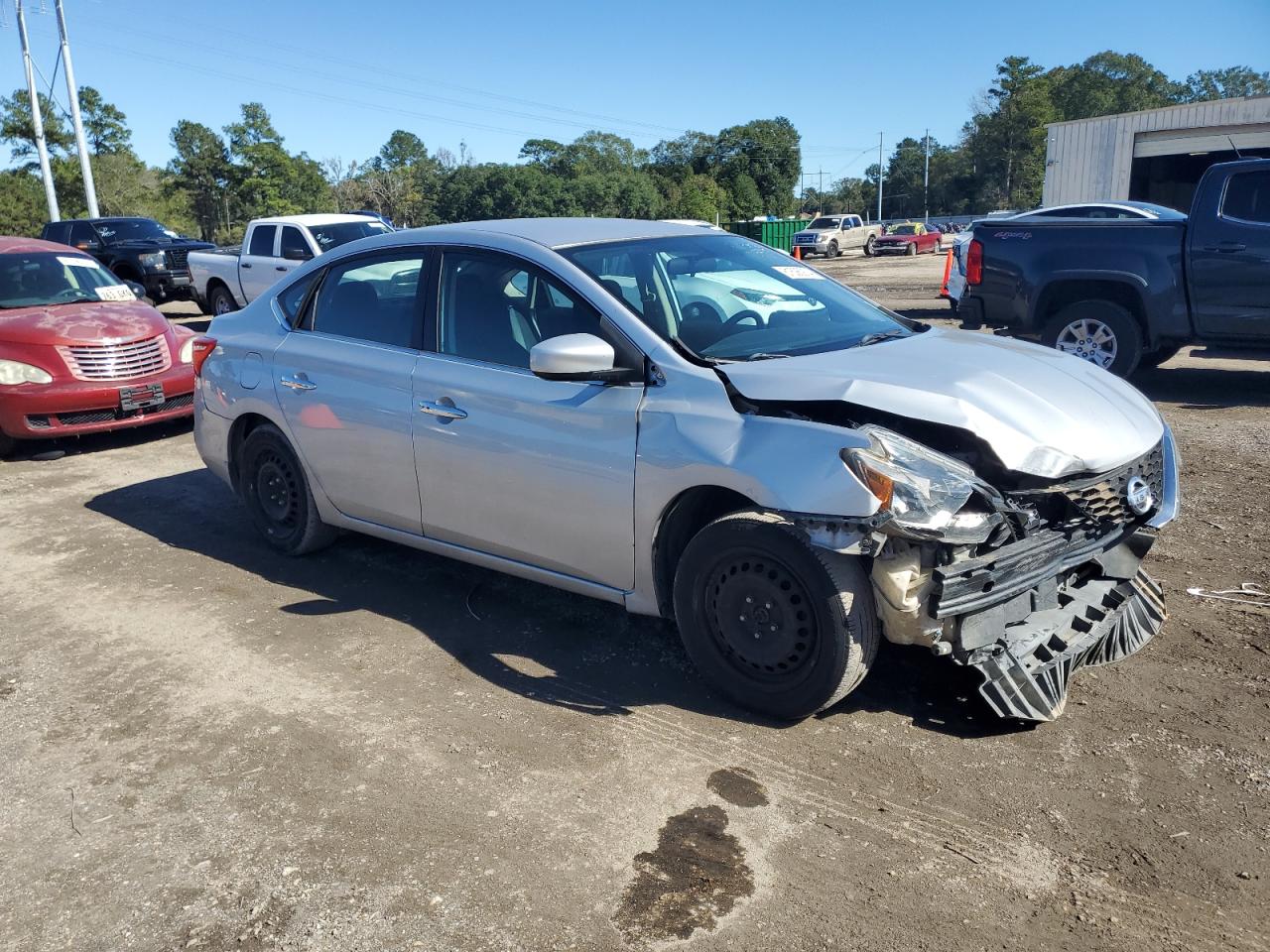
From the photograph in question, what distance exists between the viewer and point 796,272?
16.2ft

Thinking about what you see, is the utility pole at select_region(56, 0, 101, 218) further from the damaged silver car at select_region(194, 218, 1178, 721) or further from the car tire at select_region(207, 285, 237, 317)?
the damaged silver car at select_region(194, 218, 1178, 721)

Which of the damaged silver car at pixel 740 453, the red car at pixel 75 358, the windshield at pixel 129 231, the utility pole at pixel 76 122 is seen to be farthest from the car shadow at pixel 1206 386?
the utility pole at pixel 76 122

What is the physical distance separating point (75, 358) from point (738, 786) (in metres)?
7.21

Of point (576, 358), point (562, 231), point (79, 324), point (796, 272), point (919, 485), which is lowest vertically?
point (919, 485)

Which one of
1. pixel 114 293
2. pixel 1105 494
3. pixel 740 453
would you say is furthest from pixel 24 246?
pixel 1105 494

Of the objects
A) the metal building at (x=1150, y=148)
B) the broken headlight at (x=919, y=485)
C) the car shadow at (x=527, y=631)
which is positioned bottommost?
the car shadow at (x=527, y=631)

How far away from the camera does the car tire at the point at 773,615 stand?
11.4ft

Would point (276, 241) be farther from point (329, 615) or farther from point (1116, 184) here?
point (1116, 184)

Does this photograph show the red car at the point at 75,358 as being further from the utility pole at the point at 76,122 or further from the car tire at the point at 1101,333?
the utility pole at the point at 76,122

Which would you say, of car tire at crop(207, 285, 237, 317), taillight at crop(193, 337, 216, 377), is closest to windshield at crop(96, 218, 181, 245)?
car tire at crop(207, 285, 237, 317)

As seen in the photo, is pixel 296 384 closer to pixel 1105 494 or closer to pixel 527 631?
pixel 527 631

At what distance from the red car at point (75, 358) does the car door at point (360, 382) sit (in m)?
2.75

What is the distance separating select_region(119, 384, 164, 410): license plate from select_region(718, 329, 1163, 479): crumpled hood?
6463 mm

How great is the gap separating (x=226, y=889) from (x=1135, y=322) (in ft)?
30.1
